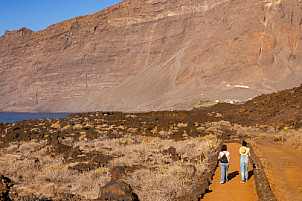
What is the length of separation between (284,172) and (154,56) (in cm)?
10904

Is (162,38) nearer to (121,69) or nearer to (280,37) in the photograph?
(121,69)

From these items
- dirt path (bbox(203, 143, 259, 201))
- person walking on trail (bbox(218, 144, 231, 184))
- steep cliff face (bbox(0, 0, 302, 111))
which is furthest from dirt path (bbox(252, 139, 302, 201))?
steep cliff face (bbox(0, 0, 302, 111))

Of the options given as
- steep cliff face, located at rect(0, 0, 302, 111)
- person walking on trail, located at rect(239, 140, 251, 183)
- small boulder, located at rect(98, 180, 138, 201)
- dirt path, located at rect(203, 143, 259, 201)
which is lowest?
dirt path, located at rect(203, 143, 259, 201)

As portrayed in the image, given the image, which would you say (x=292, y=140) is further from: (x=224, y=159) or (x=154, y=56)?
(x=154, y=56)

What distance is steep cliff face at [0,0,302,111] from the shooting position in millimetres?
92125

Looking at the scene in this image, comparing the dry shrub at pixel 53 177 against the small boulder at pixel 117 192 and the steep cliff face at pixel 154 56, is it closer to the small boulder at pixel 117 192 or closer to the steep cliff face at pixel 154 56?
the small boulder at pixel 117 192

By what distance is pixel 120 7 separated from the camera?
481ft

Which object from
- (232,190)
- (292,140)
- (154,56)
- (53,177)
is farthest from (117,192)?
(154,56)

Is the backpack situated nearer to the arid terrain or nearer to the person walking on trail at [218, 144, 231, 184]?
the person walking on trail at [218, 144, 231, 184]

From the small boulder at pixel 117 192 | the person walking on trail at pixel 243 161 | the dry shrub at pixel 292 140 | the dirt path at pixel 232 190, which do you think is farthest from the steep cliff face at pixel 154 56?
the small boulder at pixel 117 192

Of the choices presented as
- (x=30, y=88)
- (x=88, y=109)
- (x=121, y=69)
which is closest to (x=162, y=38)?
(x=121, y=69)

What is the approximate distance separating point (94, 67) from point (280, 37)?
7448 cm

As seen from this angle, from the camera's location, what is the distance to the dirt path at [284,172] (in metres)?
8.55

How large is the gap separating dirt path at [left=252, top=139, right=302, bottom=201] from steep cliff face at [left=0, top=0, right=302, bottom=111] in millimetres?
65521
